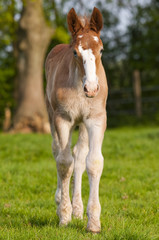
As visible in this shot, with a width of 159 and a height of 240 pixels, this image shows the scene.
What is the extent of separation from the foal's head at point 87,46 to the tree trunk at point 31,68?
13.1 metres

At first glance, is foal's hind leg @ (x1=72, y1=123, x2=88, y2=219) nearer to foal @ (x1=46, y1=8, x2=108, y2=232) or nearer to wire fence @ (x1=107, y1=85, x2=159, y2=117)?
foal @ (x1=46, y1=8, x2=108, y2=232)

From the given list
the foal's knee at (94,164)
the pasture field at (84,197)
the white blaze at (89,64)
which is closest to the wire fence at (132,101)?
the pasture field at (84,197)

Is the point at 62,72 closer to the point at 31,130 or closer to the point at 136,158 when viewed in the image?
the point at 136,158

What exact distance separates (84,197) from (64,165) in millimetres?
1620

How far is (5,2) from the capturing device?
17.5 meters

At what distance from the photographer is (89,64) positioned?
357 cm

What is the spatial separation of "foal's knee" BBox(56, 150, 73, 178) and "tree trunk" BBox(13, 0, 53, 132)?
1268 cm

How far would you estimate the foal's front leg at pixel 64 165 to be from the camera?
13.3ft

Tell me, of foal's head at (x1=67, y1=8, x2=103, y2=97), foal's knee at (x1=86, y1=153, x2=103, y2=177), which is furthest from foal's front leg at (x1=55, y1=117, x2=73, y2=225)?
foal's head at (x1=67, y1=8, x2=103, y2=97)

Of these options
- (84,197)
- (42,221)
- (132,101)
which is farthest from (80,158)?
(132,101)

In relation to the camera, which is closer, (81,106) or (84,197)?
(81,106)

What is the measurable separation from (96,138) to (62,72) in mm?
875

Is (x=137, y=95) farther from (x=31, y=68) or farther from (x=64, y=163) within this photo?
(x=64, y=163)

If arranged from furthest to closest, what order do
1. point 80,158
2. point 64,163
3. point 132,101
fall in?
point 132,101 → point 80,158 → point 64,163
